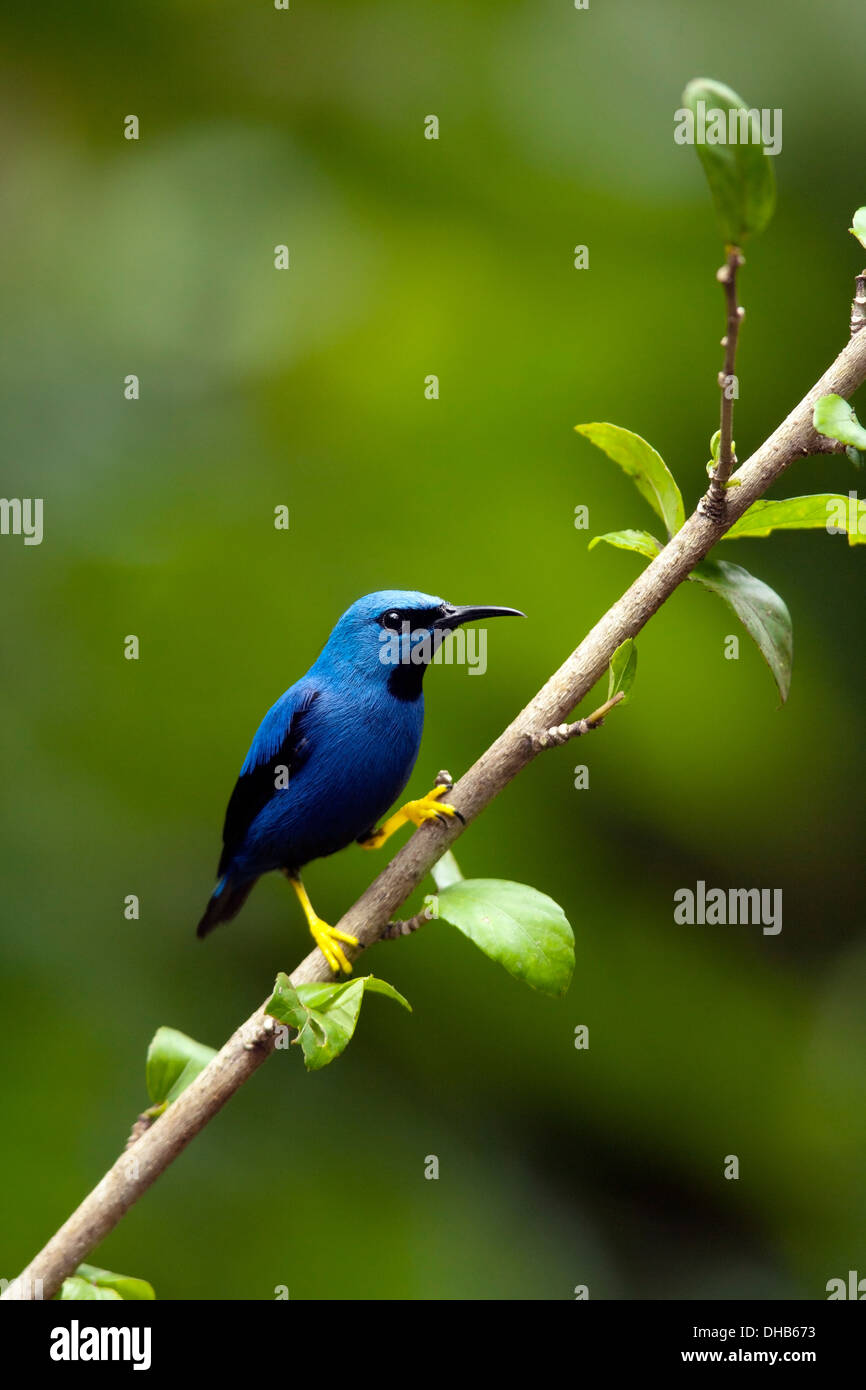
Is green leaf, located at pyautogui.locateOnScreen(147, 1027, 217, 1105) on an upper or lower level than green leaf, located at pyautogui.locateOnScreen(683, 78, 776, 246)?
lower

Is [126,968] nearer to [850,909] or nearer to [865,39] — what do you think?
[850,909]

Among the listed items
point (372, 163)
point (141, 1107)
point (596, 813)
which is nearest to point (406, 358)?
point (372, 163)

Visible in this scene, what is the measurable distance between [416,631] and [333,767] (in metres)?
0.32

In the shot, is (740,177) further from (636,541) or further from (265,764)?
(265,764)

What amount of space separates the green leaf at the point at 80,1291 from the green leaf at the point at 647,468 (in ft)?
4.33

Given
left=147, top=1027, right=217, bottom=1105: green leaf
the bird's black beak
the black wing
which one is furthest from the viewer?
the black wing

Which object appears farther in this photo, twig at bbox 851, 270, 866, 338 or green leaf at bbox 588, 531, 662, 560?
green leaf at bbox 588, 531, 662, 560

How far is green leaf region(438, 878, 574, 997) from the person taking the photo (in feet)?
5.11

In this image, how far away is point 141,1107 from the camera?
4.41m

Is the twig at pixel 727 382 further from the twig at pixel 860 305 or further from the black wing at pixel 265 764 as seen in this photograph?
the black wing at pixel 265 764

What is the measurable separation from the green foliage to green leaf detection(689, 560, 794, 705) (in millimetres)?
1239

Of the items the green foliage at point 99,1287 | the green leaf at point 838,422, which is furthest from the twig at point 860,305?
the green foliage at point 99,1287

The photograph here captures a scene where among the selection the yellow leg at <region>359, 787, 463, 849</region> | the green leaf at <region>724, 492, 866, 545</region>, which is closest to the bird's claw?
the yellow leg at <region>359, 787, 463, 849</region>

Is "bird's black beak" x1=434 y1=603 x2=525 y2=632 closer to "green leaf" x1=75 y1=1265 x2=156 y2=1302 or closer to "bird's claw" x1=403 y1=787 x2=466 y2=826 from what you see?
"bird's claw" x1=403 y1=787 x2=466 y2=826
